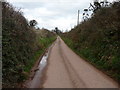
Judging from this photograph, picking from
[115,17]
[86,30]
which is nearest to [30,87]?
[115,17]

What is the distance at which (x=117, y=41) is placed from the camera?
16.2 m

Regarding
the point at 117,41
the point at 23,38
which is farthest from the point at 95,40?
the point at 23,38

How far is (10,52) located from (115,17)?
10.6 metres

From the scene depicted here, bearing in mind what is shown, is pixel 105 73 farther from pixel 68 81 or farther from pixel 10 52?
pixel 10 52

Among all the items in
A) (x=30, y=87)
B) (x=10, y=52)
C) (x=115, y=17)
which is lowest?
(x=30, y=87)

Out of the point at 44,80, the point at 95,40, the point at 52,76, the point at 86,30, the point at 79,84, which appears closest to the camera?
the point at 79,84

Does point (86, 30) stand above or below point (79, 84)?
above

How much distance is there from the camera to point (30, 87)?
1034cm

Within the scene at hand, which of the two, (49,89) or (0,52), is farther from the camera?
(0,52)

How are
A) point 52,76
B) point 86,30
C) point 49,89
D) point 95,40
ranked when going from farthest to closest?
point 86,30 → point 95,40 → point 52,76 → point 49,89

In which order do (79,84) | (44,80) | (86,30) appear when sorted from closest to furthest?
(79,84) → (44,80) → (86,30)

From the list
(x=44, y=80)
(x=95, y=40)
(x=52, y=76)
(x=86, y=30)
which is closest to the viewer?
(x=44, y=80)

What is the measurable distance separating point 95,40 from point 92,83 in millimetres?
11001

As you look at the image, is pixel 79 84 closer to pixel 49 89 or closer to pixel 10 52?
pixel 49 89
